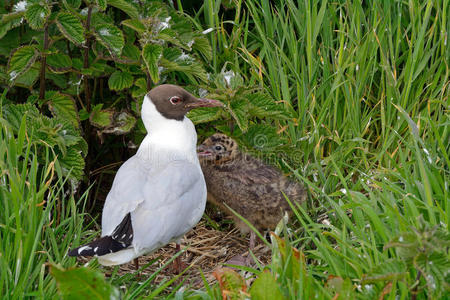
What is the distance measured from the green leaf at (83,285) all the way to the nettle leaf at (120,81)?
5.45ft

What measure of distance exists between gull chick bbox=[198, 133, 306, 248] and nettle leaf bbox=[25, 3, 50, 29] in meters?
1.20

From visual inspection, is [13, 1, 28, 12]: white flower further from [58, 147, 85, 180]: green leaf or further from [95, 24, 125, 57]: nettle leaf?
[58, 147, 85, 180]: green leaf

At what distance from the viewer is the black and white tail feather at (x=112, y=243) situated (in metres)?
3.08

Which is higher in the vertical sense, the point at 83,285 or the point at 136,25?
the point at 136,25

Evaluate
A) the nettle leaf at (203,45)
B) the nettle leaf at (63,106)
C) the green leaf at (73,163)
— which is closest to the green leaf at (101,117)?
the nettle leaf at (63,106)

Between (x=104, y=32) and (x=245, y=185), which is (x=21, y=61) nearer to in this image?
(x=104, y=32)

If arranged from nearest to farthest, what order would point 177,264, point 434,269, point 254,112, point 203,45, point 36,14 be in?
point 434,269, point 36,14, point 177,264, point 254,112, point 203,45

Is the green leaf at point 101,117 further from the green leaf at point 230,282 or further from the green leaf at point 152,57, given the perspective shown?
the green leaf at point 230,282

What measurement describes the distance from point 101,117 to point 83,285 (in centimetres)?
165

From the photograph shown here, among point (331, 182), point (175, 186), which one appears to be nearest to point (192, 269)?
point (175, 186)

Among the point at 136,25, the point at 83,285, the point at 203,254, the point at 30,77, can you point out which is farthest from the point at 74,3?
the point at 83,285

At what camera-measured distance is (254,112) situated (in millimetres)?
3926

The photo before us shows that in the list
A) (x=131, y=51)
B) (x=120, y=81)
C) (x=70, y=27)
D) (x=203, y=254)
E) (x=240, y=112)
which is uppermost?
(x=70, y=27)

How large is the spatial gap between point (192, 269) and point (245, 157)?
0.75 meters
